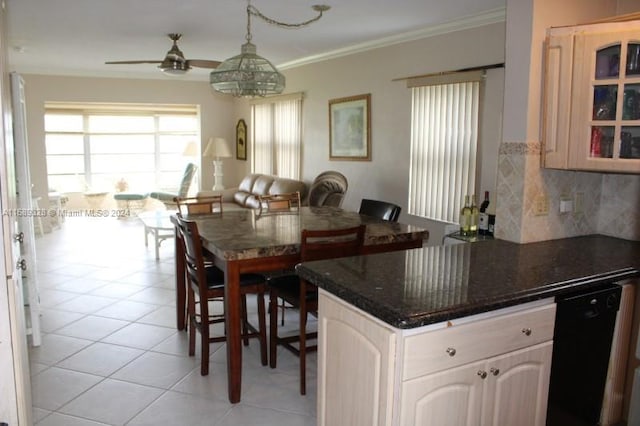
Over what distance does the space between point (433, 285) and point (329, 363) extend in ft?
1.68

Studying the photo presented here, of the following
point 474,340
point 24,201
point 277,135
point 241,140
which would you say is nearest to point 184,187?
point 241,140

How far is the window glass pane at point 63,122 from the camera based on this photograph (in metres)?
9.09

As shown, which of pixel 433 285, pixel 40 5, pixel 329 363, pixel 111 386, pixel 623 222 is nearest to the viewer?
pixel 433 285

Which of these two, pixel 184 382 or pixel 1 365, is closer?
pixel 1 365

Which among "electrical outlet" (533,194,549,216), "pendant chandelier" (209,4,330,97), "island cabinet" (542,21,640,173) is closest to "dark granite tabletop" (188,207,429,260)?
"electrical outlet" (533,194,549,216)

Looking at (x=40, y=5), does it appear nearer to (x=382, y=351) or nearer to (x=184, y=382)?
(x=184, y=382)

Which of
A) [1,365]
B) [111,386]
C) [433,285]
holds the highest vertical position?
[433,285]

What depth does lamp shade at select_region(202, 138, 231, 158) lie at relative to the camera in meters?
8.20

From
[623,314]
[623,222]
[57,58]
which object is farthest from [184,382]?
[57,58]

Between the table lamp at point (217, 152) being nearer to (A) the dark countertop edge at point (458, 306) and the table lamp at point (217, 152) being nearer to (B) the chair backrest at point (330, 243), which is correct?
(B) the chair backrest at point (330, 243)

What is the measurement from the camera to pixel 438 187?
→ 4773mm

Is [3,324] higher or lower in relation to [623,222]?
lower

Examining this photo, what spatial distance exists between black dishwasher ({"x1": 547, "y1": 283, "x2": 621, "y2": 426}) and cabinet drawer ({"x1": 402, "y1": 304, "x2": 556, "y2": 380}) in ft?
0.37

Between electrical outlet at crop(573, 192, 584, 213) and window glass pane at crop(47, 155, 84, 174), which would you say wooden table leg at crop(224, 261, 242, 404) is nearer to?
electrical outlet at crop(573, 192, 584, 213)
